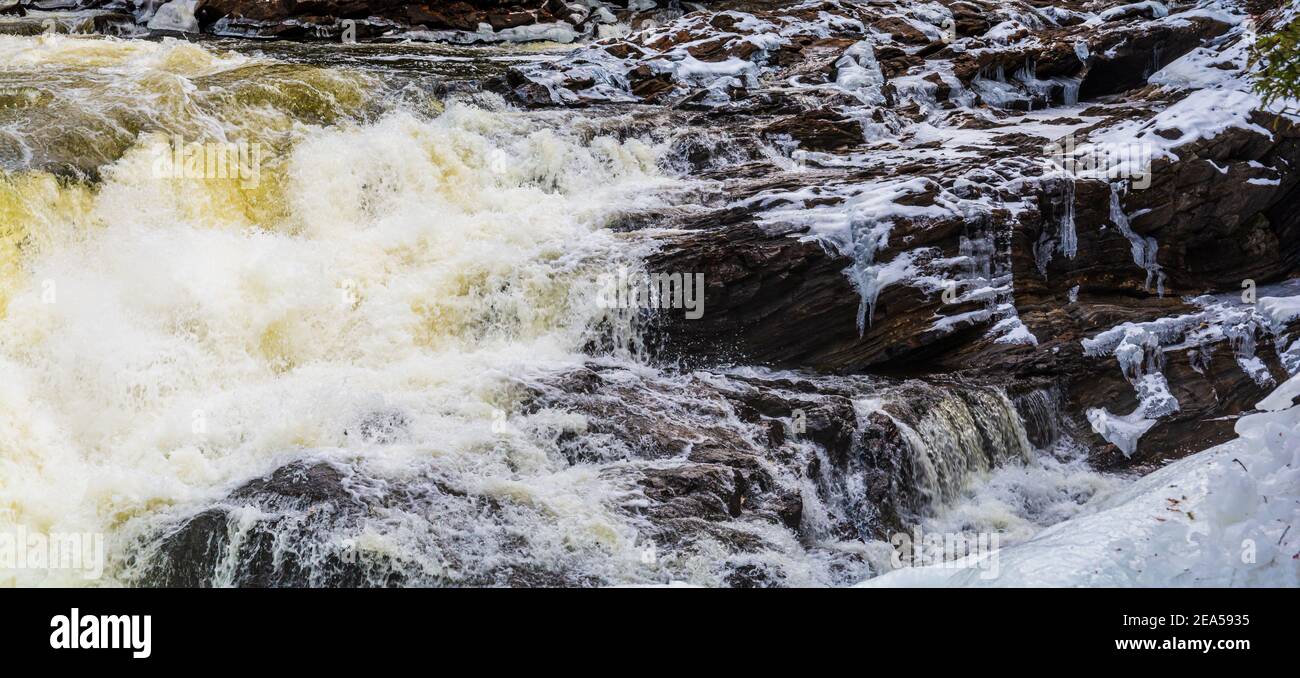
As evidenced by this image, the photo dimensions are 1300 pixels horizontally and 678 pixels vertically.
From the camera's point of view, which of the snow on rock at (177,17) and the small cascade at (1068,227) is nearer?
the small cascade at (1068,227)

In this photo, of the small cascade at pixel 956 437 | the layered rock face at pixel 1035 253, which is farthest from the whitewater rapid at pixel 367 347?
the layered rock face at pixel 1035 253

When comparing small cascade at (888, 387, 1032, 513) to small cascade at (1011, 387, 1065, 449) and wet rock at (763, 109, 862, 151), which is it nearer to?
small cascade at (1011, 387, 1065, 449)

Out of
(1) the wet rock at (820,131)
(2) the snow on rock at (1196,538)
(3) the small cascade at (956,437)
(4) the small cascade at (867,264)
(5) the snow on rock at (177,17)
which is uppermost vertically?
(5) the snow on rock at (177,17)

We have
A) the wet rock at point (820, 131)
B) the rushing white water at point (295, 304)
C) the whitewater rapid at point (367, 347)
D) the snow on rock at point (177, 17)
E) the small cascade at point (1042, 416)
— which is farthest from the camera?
the snow on rock at point (177, 17)

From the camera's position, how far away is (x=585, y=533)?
25.0 ft

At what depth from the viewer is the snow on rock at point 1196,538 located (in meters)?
5.32

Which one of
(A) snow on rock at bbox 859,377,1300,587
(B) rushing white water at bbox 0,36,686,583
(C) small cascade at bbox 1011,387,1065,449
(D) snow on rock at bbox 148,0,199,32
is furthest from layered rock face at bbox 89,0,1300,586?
(D) snow on rock at bbox 148,0,199,32

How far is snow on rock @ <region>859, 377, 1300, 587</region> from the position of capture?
17.5ft

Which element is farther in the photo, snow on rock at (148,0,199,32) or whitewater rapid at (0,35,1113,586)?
snow on rock at (148,0,199,32)

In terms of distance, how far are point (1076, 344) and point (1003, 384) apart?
1.09 meters

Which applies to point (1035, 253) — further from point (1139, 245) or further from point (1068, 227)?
point (1139, 245)

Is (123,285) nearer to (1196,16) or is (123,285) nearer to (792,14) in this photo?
(792,14)

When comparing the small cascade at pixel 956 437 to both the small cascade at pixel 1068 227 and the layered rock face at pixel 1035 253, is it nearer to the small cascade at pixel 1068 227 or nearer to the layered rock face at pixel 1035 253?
the layered rock face at pixel 1035 253

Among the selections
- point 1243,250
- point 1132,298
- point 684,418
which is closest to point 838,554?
point 684,418
